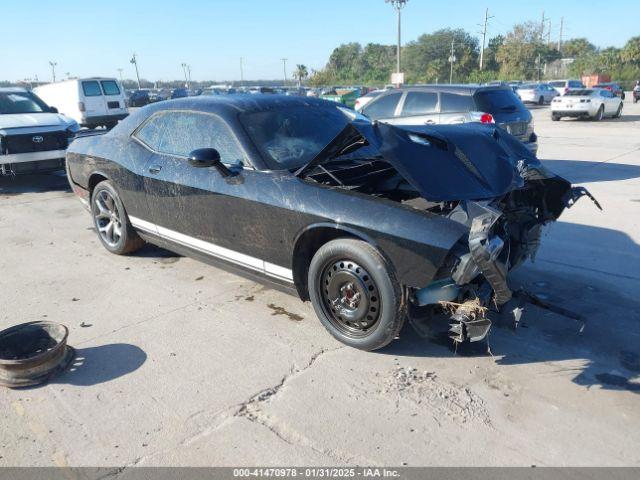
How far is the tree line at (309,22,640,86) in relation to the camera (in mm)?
67000

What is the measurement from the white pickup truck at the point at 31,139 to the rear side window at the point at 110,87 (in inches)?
358

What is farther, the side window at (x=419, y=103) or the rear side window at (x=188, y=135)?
the side window at (x=419, y=103)

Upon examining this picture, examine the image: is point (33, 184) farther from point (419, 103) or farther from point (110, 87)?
point (110, 87)

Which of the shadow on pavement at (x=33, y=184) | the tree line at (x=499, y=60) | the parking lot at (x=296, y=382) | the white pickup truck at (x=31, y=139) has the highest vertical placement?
the tree line at (x=499, y=60)

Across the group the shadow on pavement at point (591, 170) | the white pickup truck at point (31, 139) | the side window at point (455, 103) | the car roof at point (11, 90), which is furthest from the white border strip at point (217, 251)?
the car roof at point (11, 90)

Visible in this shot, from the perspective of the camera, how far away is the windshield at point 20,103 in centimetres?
988

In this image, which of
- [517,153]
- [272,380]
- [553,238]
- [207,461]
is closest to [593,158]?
[553,238]

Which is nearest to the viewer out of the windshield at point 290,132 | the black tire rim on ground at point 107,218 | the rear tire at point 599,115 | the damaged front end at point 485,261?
the damaged front end at point 485,261

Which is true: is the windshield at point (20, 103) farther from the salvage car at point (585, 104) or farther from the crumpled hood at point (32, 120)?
the salvage car at point (585, 104)

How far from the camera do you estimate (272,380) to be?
3.11 metres

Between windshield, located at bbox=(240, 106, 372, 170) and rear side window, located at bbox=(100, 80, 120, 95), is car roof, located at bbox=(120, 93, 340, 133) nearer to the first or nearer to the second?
windshield, located at bbox=(240, 106, 372, 170)

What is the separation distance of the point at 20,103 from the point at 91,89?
28.8 feet

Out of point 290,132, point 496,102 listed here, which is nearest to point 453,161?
point 290,132

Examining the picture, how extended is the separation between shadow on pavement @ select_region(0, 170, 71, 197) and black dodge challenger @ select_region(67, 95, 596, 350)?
17.2 ft
